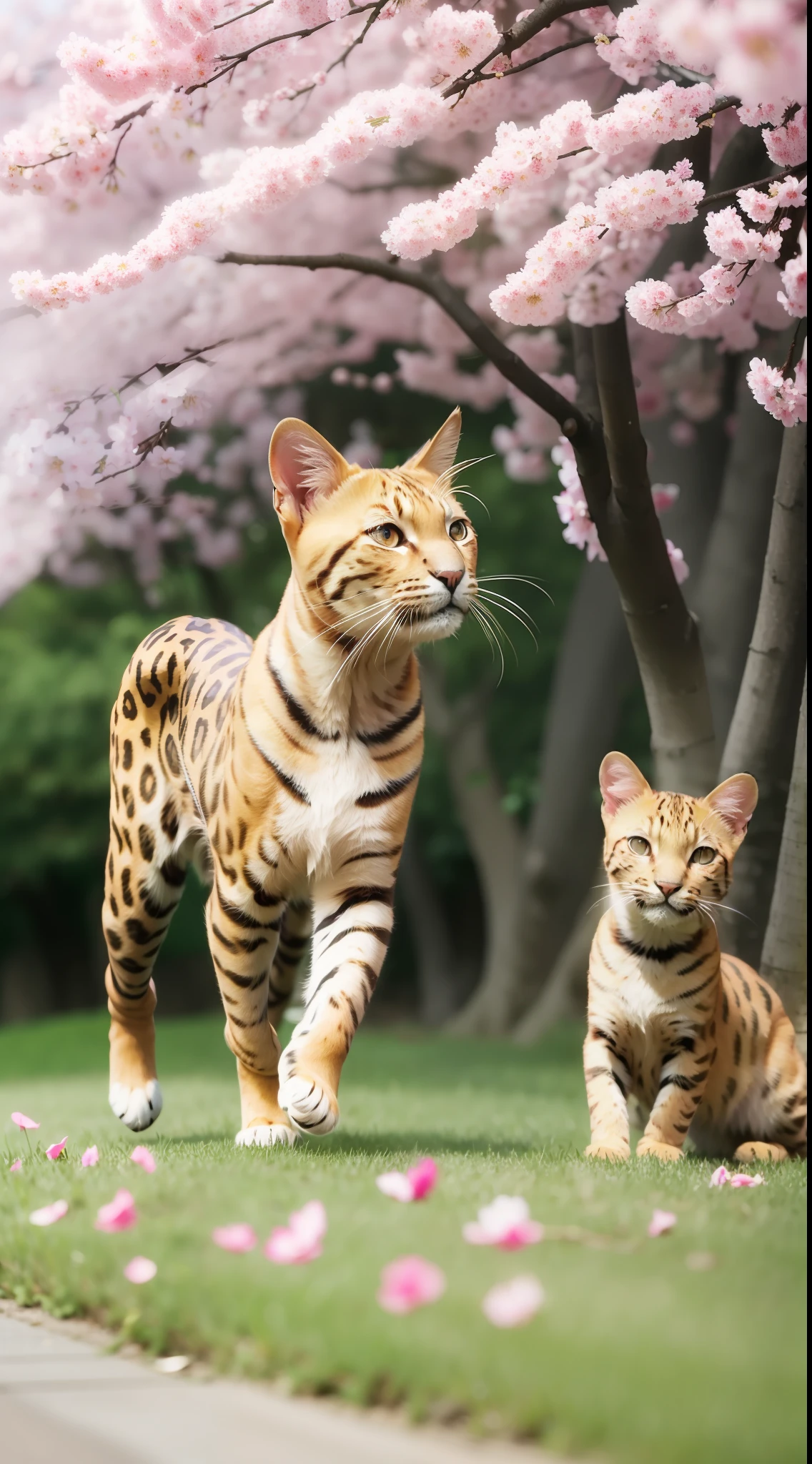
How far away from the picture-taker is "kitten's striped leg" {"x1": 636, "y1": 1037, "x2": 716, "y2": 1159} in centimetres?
341

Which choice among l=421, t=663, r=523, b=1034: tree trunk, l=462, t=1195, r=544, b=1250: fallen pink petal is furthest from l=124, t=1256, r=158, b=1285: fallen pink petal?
l=421, t=663, r=523, b=1034: tree trunk

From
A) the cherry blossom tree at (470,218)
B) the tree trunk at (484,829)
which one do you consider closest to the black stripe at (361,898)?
the cherry blossom tree at (470,218)

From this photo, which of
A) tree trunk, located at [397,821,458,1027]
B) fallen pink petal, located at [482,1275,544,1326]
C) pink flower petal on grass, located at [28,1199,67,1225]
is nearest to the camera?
fallen pink petal, located at [482,1275,544,1326]

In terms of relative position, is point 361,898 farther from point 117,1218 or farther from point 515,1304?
point 515,1304

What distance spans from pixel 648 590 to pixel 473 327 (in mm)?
953

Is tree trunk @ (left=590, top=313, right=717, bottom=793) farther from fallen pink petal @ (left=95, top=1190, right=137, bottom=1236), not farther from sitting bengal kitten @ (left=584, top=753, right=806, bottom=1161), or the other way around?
fallen pink petal @ (left=95, top=1190, right=137, bottom=1236)

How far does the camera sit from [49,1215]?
8.56 ft

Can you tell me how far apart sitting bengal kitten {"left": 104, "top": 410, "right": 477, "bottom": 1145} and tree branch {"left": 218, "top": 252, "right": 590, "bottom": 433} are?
492 millimetres

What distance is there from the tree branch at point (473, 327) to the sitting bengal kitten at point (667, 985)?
41.3 inches

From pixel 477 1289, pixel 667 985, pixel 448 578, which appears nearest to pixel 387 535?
pixel 448 578

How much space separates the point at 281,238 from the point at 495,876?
453 cm

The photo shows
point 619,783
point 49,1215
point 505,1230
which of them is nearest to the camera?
point 505,1230

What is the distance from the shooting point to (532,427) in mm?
7309

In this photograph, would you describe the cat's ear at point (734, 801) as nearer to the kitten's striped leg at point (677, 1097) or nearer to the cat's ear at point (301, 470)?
the kitten's striped leg at point (677, 1097)
